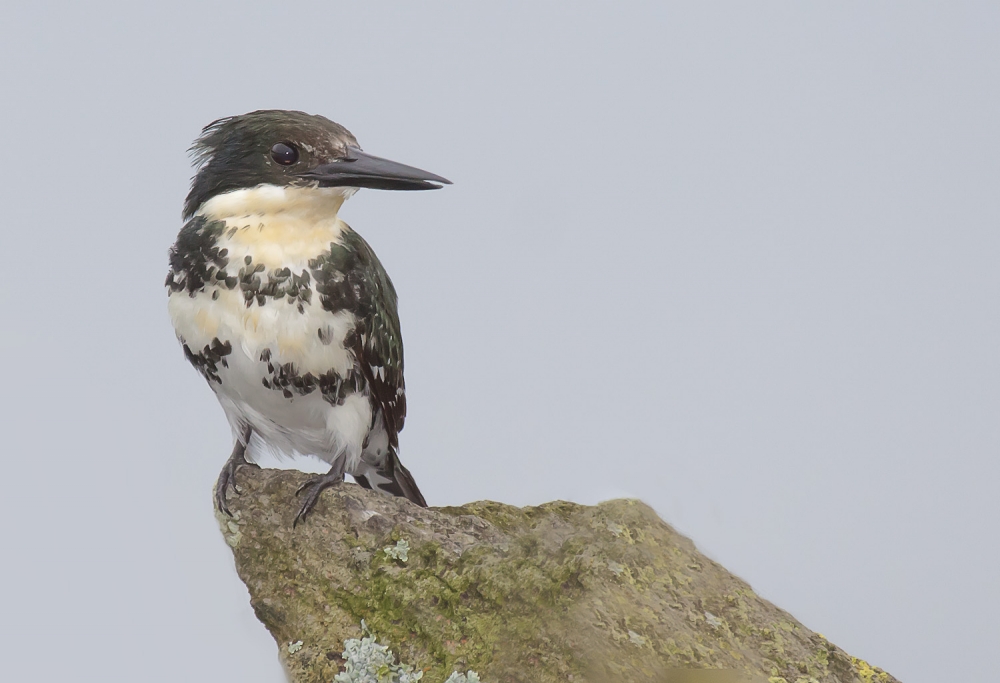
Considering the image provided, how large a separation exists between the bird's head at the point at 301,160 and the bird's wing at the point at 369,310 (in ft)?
1.09

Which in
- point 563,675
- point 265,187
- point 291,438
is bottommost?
point 563,675

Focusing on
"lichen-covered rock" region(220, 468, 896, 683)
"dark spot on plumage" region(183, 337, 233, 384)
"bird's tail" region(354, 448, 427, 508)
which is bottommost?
"lichen-covered rock" region(220, 468, 896, 683)

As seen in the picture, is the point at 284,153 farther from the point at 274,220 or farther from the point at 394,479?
the point at 394,479

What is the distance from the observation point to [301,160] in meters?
4.30

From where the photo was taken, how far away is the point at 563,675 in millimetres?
3973

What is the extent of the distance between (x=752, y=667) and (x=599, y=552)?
28.1 inches

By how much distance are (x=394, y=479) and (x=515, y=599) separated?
4.28ft

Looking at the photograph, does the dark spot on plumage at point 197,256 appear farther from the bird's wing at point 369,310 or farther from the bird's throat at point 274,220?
the bird's wing at point 369,310

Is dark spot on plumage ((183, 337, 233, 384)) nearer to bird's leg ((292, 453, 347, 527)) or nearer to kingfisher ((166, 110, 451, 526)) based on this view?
kingfisher ((166, 110, 451, 526))

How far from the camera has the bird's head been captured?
4.28 meters

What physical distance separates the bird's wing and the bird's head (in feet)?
1.09

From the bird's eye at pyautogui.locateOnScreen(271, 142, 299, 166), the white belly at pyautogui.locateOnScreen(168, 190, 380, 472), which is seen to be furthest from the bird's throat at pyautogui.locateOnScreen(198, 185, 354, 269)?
the bird's eye at pyautogui.locateOnScreen(271, 142, 299, 166)

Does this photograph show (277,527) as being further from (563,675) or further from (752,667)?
(752,667)

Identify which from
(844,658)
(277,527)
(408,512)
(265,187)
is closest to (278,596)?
(277,527)
